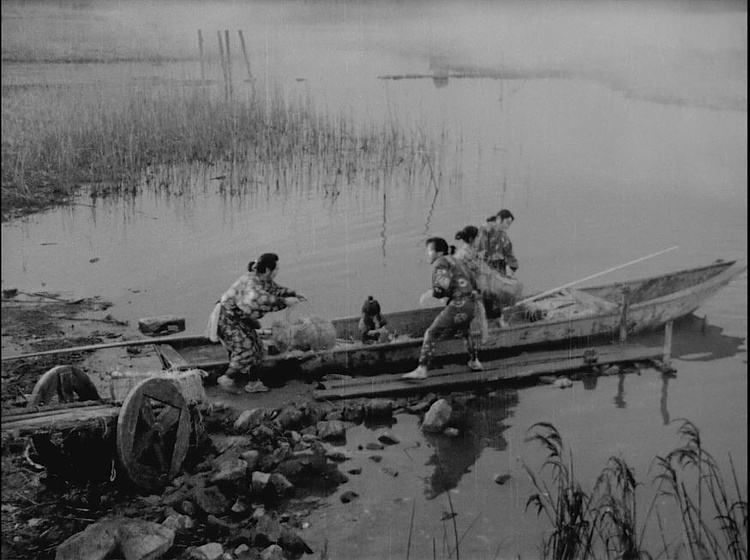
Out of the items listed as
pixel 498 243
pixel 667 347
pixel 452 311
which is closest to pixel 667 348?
pixel 667 347

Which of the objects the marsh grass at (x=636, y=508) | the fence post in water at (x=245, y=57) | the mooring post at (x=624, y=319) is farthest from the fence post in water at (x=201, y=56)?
the mooring post at (x=624, y=319)

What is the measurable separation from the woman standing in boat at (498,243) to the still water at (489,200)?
45 mm

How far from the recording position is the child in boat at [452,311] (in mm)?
4656

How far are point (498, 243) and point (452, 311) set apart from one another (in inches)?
16.3

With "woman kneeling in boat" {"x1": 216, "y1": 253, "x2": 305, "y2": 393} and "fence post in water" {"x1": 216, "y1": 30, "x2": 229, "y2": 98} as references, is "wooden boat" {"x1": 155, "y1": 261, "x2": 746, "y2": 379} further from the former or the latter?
"fence post in water" {"x1": 216, "y1": 30, "x2": 229, "y2": 98}

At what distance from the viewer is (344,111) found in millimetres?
4570

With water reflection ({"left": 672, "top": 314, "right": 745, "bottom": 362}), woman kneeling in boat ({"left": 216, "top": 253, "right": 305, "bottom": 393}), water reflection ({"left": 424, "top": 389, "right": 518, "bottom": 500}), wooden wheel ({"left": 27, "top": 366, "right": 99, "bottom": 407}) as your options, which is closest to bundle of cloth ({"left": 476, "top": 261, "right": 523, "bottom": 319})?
water reflection ({"left": 424, "top": 389, "right": 518, "bottom": 500})

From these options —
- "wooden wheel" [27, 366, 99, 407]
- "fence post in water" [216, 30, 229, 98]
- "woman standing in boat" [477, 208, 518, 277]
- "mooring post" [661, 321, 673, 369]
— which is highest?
"fence post in water" [216, 30, 229, 98]

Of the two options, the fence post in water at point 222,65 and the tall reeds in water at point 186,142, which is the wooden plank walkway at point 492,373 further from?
the fence post in water at point 222,65

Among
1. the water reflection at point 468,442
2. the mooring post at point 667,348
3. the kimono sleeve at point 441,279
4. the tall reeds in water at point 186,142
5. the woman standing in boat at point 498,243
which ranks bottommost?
the water reflection at point 468,442

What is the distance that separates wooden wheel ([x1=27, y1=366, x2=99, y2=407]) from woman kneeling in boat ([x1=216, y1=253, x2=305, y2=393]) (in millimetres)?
663

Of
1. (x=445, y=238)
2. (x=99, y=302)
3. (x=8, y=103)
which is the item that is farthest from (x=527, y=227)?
(x=8, y=103)

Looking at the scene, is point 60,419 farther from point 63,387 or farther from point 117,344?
point 117,344

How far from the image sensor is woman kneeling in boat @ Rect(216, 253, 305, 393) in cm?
435
